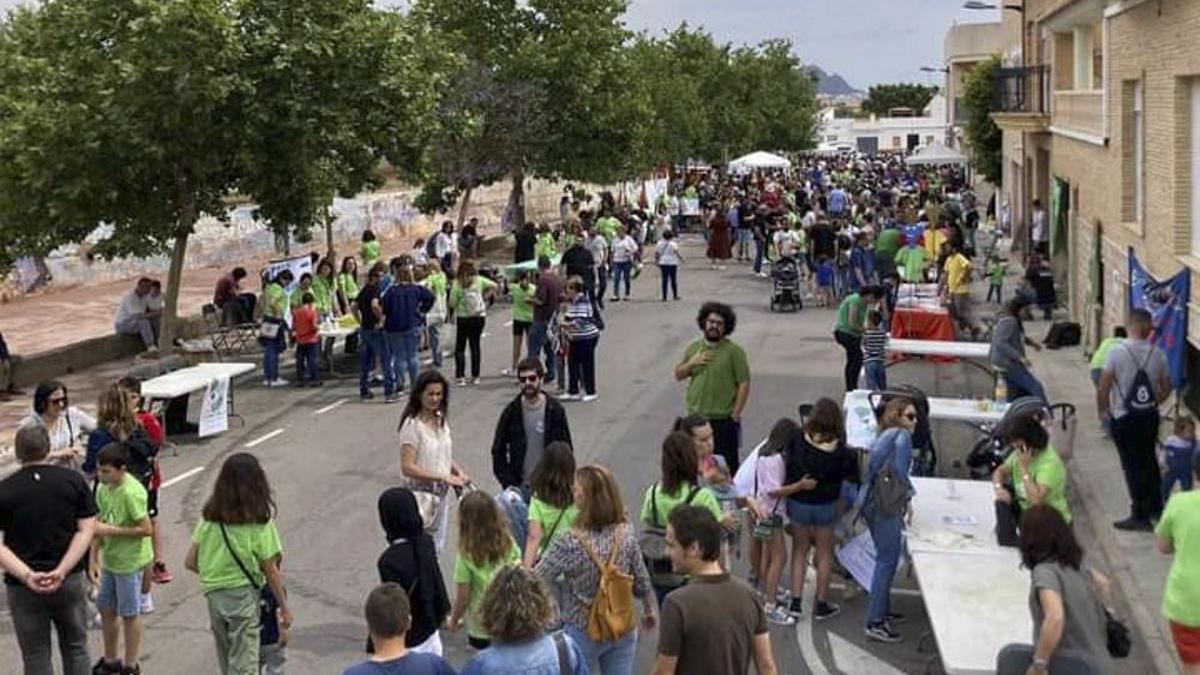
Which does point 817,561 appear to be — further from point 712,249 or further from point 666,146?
point 666,146

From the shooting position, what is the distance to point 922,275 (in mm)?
24109

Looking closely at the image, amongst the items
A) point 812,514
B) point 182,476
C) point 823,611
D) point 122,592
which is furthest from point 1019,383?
point 122,592

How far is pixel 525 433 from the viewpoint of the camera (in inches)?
394

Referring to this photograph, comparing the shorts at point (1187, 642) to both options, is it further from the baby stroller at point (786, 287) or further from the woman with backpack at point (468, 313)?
the baby stroller at point (786, 287)

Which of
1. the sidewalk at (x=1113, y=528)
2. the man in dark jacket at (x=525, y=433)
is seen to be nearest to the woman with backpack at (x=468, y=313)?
the sidewalk at (x=1113, y=528)

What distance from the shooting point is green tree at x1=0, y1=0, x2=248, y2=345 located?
18891mm

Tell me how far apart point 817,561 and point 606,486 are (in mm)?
3090

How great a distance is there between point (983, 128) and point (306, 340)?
3222cm

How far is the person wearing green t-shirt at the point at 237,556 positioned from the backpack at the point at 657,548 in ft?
6.22

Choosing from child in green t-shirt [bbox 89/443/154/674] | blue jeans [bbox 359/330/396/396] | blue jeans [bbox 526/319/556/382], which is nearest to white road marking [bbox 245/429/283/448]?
blue jeans [bbox 359/330/396/396]

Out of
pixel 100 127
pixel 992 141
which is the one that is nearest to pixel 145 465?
pixel 100 127

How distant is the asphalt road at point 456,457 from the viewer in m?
9.50

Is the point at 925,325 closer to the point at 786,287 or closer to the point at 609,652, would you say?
the point at 786,287

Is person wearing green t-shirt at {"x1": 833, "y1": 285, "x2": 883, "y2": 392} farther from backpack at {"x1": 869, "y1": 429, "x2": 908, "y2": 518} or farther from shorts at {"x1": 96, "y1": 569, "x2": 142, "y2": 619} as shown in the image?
shorts at {"x1": 96, "y1": 569, "x2": 142, "y2": 619}
